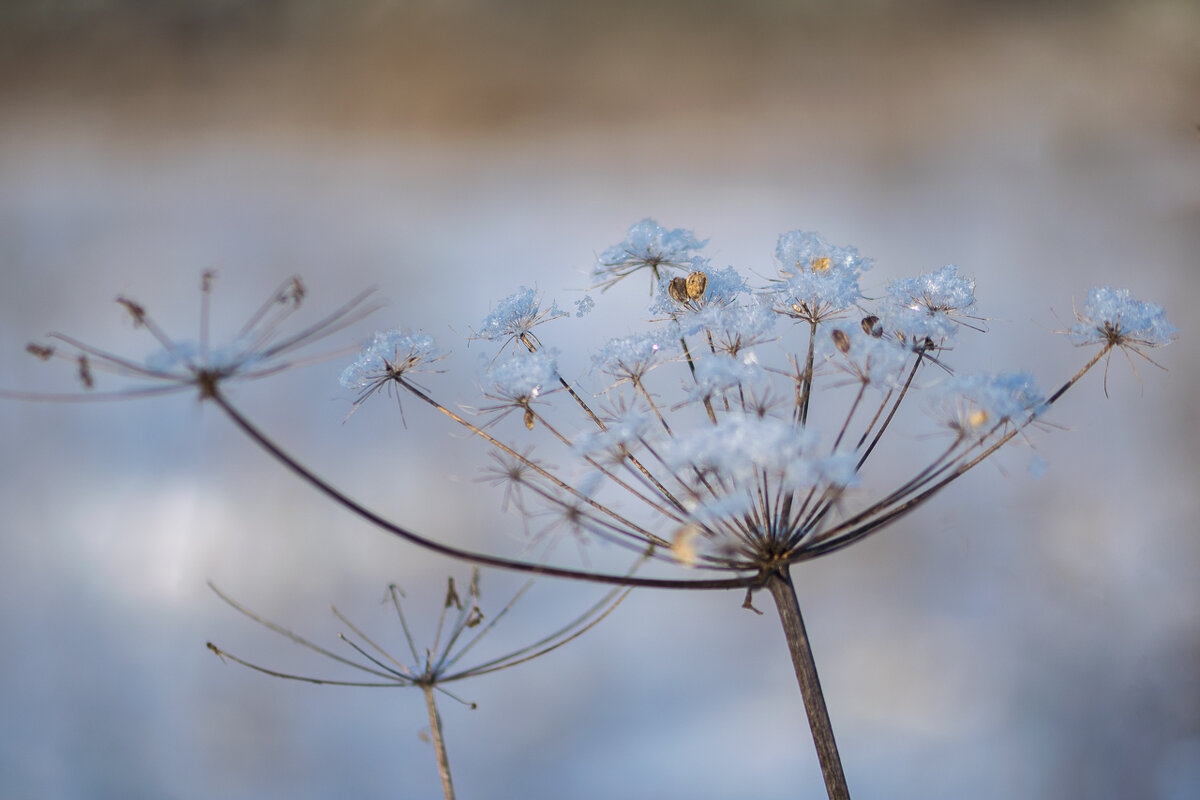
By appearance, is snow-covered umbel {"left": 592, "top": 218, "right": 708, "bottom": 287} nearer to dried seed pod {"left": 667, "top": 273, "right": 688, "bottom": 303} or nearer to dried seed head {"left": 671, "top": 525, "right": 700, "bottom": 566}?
dried seed pod {"left": 667, "top": 273, "right": 688, "bottom": 303}

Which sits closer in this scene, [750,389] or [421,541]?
[421,541]

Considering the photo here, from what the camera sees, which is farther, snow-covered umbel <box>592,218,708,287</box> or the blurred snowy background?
the blurred snowy background

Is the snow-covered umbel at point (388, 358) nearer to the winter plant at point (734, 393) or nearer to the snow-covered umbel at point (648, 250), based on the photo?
the winter plant at point (734, 393)

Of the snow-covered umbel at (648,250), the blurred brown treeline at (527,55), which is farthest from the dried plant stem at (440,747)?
the blurred brown treeline at (527,55)

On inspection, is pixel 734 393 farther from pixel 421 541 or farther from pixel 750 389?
pixel 421 541

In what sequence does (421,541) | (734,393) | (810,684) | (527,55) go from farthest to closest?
(527,55), (734,393), (810,684), (421,541)

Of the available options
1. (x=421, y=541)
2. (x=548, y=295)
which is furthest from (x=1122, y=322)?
(x=548, y=295)

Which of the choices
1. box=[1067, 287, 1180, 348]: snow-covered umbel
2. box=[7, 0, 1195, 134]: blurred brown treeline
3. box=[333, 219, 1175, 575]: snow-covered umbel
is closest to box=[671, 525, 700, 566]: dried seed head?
box=[333, 219, 1175, 575]: snow-covered umbel
